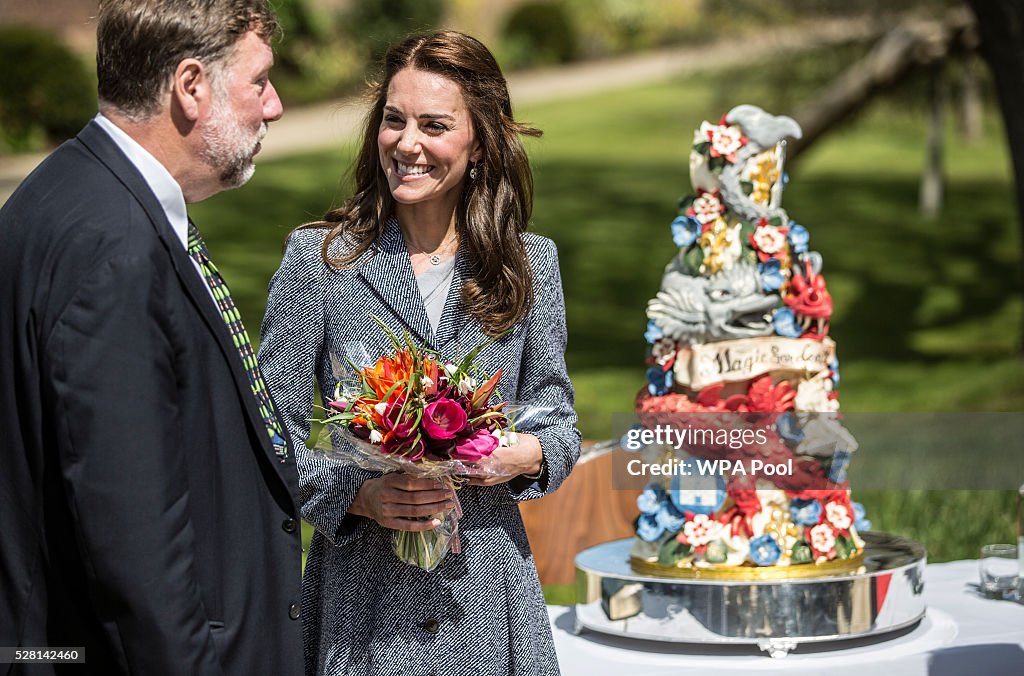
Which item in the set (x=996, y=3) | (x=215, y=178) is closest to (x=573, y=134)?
(x=996, y=3)

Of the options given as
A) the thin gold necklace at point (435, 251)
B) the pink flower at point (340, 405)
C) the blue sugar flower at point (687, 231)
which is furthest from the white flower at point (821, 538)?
the pink flower at point (340, 405)

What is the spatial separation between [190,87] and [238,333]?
46 cm

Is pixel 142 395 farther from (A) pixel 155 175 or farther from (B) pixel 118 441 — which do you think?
(A) pixel 155 175

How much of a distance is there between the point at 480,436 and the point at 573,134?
2114 cm

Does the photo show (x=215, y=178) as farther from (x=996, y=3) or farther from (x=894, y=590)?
(x=996, y=3)

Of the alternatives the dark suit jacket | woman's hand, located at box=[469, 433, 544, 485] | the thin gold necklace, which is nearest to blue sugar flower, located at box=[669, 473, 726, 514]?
woman's hand, located at box=[469, 433, 544, 485]

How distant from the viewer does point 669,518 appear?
165 inches

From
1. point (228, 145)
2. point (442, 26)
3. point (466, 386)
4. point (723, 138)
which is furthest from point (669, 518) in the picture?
point (442, 26)

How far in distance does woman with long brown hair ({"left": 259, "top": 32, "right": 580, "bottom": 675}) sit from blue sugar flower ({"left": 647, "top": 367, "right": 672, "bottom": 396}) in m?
1.03

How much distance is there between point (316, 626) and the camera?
3043 millimetres

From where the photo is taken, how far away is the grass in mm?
12164

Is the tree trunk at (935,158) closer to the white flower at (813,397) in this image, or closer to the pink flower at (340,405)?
the white flower at (813,397)

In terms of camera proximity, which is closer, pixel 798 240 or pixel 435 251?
pixel 435 251

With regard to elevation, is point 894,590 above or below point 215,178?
below
